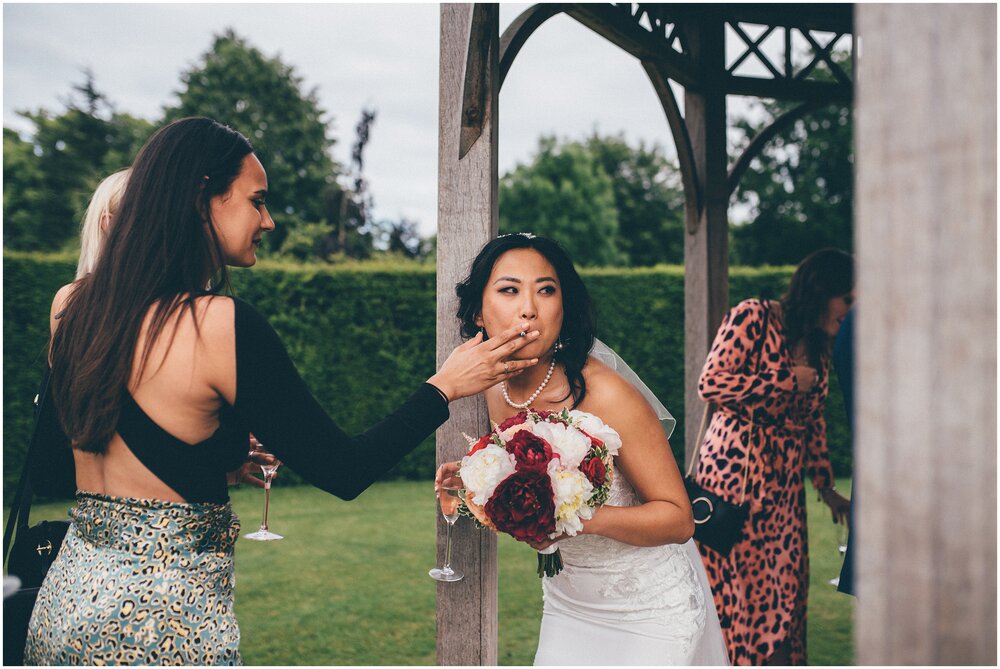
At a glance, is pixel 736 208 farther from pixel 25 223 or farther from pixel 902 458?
pixel 902 458

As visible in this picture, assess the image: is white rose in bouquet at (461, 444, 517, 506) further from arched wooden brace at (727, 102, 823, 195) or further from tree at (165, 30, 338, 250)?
tree at (165, 30, 338, 250)

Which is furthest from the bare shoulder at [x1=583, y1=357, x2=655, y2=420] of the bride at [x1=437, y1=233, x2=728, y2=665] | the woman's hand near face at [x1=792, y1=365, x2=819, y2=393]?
the woman's hand near face at [x1=792, y1=365, x2=819, y2=393]

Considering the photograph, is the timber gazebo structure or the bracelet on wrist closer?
the timber gazebo structure

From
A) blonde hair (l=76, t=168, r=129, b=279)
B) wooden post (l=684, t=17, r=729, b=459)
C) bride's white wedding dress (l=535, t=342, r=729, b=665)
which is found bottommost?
bride's white wedding dress (l=535, t=342, r=729, b=665)

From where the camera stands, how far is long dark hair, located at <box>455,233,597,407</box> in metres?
2.55

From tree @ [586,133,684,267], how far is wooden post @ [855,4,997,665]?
107ft

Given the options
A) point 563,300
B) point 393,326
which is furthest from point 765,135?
point 393,326

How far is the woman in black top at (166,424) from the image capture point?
1.74m

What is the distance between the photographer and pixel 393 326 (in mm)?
10914

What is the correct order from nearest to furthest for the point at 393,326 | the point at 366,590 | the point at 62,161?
the point at 366,590 < the point at 393,326 < the point at 62,161

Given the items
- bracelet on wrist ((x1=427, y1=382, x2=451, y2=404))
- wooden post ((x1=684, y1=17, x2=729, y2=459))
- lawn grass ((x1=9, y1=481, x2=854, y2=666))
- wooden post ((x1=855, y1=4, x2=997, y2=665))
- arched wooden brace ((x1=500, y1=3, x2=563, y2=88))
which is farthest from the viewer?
wooden post ((x1=684, y1=17, x2=729, y2=459))

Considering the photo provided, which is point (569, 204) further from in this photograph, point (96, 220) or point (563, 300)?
point (96, 220)

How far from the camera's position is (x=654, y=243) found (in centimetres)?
3378

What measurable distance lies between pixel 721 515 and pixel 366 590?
3.73 m
